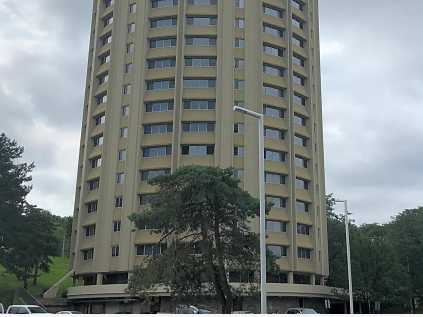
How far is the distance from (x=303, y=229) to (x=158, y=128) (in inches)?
902

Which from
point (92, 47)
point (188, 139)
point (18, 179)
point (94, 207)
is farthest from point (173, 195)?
point (92, 47)

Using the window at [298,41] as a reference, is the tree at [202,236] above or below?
below

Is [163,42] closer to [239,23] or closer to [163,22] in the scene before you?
[163,22]

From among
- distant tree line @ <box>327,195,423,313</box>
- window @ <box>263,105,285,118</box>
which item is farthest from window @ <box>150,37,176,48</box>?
distant tree line @ <box>327,195,423,313</box>

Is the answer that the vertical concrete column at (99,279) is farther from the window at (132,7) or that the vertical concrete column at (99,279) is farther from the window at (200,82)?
the window at (132,7)

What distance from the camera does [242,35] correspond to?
72000 mm

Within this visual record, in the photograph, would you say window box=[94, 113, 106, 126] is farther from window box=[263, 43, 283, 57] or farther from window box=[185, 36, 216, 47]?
window box=[263, 43, 283, 57]

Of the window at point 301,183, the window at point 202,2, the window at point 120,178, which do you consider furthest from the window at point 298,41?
the window at point 120,178

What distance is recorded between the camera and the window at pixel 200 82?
230ft

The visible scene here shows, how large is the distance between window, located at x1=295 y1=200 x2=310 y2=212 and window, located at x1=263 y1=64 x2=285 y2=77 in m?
17.4

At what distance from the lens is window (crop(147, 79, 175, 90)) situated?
70688 millimetres

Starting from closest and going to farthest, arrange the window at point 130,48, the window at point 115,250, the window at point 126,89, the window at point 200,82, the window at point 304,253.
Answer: the window at point 115,250 < the window at point 304,253 < the window at point 200,82 < the window at point 126,89 < the window at point 130,48

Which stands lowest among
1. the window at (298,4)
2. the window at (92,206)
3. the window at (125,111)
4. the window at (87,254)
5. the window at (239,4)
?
the window at (87,254)

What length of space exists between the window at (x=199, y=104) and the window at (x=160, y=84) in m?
3.12
